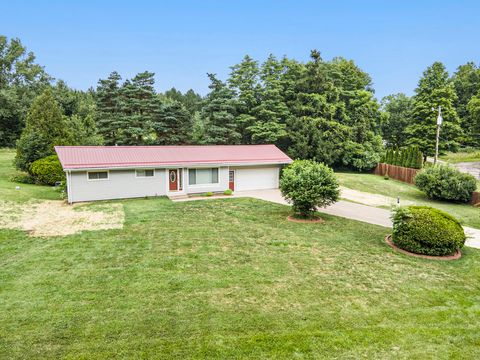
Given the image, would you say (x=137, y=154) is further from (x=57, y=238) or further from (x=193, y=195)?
(x=57, y=238)

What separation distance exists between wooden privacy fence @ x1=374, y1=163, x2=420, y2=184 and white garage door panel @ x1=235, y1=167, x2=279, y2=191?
11.8 metres

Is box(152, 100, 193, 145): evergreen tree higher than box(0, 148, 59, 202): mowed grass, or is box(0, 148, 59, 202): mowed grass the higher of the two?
box(152, 100, 193, 145): evergreen tree

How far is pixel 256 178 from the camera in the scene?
23094 mm

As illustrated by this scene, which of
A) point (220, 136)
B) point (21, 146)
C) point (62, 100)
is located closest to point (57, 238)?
point (21, 146)

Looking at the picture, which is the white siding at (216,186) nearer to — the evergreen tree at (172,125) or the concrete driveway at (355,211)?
the concrete driveway at (355,211)

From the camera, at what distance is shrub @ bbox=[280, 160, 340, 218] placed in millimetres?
13844

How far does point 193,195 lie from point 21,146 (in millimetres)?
12261

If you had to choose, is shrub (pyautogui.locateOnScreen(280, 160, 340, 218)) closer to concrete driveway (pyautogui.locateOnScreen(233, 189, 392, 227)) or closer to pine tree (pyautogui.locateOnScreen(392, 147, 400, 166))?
concrete driveway (pyautogui.locateOnScreen(233, 189, 392, 227))

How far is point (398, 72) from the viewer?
1126 inches

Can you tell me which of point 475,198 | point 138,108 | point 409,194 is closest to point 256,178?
point 409,194

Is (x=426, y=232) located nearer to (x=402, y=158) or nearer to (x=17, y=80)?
(x=402, y=158)

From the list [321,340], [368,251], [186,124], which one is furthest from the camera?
[186,124]

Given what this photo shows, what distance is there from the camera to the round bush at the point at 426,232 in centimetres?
1027

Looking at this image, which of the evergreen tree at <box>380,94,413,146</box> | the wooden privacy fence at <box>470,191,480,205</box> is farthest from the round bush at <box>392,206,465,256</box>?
the evergreen tree at <box>380,94,413,146</box>
